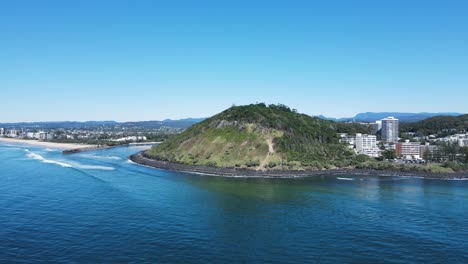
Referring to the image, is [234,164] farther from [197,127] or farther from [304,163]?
[197,127]

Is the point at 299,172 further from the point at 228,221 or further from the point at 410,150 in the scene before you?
the point at 228,221

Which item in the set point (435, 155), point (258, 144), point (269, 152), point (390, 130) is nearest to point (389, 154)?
point (435, 155)

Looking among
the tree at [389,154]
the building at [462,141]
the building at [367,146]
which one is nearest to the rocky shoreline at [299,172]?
the tree at [389,154]

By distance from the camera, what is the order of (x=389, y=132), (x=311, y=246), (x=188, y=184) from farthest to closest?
(x=389, y=132)
(x=188, y=184)
(x=311, y=246)

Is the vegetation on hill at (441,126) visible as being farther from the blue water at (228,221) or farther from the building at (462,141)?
the blue water at (228,221)

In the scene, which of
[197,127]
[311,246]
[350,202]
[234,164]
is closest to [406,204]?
[350,202]

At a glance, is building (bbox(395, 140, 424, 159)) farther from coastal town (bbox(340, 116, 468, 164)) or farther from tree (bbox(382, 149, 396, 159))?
tree (bbox(382, 149, 396, 159))

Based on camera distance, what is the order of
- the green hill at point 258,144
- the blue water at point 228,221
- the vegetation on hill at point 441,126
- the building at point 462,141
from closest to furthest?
the blue water at point 228,221, the green hill at point 258,144, the building at point 462,141, the vegetation on hill at point 441,126
